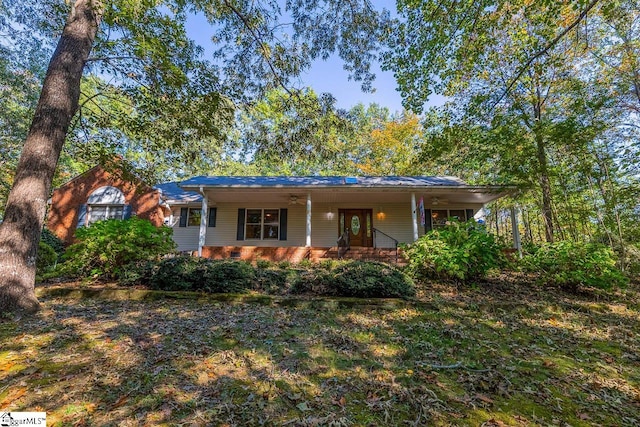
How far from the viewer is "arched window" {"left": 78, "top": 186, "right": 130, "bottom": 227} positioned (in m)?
12.1

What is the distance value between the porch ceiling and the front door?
0.53 metres

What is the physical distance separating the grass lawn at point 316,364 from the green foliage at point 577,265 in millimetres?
1144

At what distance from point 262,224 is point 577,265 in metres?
10.5

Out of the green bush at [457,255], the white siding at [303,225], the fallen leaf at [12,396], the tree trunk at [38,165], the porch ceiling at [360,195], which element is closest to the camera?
the fallen leaf at [12,396]

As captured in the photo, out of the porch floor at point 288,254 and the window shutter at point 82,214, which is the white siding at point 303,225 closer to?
the porch floor at point 288,254

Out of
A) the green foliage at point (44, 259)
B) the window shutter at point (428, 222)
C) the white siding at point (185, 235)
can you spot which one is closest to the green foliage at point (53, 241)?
the green foliage at point (44, 259)

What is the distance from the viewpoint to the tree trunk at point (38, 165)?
151 inches

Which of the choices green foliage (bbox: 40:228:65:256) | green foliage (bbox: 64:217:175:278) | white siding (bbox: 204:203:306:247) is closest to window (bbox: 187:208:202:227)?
white siding (bbox: 204:203:306:247)

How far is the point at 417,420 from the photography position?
6.44ft

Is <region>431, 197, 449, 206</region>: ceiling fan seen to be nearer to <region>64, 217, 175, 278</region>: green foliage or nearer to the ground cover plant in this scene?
the ground cover plant

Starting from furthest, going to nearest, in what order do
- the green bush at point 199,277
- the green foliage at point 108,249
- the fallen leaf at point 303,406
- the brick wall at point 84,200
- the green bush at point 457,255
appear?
the brick wall at point 84,200 → the green bush at point 457,255 → the green foliage at point 108,249 → the green bush at point 199,277 → the fallen leaf at point 303,406

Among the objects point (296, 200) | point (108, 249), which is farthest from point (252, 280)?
point (296, 200)

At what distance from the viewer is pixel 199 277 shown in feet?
17.8

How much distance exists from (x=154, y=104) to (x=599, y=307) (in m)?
10.2
